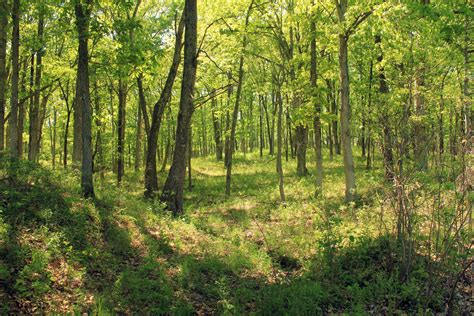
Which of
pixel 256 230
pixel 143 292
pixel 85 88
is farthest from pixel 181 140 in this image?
pixel 143 292

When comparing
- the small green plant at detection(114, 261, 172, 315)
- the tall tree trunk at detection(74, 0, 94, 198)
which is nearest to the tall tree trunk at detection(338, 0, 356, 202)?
the small green plant at detection(114, 261, 172, 315)

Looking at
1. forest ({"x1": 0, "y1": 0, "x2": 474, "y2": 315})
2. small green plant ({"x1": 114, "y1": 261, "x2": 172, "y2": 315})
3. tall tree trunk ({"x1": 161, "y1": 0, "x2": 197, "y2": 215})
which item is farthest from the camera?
tall tree trunk ({"x1": 161, "y1": 0, "x2": 197, "y2": 215})

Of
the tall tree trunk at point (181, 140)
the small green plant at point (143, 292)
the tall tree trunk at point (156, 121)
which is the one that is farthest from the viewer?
the tall tree trunk at point (156, 121)

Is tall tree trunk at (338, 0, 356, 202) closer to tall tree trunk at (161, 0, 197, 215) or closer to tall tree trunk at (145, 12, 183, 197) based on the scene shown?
tall tree trunk at (161, 0, 197, 215)

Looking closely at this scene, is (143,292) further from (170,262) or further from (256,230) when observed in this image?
(256,230)

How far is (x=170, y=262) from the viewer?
810 cm

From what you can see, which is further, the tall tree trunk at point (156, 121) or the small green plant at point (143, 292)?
the tall tree trunk at point (156, 121)

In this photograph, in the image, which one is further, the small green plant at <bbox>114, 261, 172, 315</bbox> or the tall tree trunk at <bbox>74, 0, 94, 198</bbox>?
the tall tree trunk at <bbox>74, 0, 94, 198</bbox>

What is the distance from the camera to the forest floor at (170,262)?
19.4 ft

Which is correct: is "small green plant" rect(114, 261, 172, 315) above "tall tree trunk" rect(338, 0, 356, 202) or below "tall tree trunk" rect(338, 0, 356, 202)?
below

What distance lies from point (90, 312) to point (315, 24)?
1489 centimetres

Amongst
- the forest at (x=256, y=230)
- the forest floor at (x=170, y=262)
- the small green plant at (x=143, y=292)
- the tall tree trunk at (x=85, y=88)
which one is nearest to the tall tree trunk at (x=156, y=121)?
the forest at (x=256, y=230)

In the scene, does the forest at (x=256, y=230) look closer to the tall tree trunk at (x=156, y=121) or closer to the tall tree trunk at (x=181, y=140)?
the tall tree trunk at (x=181, y=140)

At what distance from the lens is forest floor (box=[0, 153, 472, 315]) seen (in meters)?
5.92
